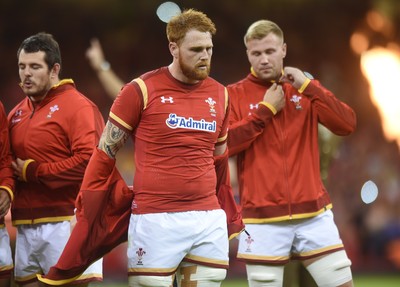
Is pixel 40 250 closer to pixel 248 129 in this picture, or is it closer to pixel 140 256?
pixel 140 256

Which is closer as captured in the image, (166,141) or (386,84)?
(166,141)

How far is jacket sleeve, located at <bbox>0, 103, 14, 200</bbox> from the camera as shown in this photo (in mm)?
6668

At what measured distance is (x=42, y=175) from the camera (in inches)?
263

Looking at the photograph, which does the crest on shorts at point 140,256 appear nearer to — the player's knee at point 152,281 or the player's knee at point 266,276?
the player's knee at point 152,281

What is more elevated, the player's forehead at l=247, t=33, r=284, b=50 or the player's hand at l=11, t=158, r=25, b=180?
the player's forehead at l=247, t=33, r=284, b=50

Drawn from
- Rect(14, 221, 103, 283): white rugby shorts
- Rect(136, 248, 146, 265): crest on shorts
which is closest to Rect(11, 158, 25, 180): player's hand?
Rect(14, 221, 103, 283): white rugby shorts

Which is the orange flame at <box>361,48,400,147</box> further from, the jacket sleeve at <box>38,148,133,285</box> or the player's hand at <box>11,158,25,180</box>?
the jacket sleeve at <box>38,148,133,285</box>

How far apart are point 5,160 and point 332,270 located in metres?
2.51

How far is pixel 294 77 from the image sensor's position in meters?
7.05

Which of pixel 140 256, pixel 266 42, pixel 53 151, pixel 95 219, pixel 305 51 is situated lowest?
pixel 140 256

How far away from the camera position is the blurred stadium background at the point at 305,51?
1589 cm

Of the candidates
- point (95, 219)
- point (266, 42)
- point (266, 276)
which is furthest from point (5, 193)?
point (266, 42)

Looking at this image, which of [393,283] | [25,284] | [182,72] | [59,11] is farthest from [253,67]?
[59,11]

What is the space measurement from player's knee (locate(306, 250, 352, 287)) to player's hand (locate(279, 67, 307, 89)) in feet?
4.23
